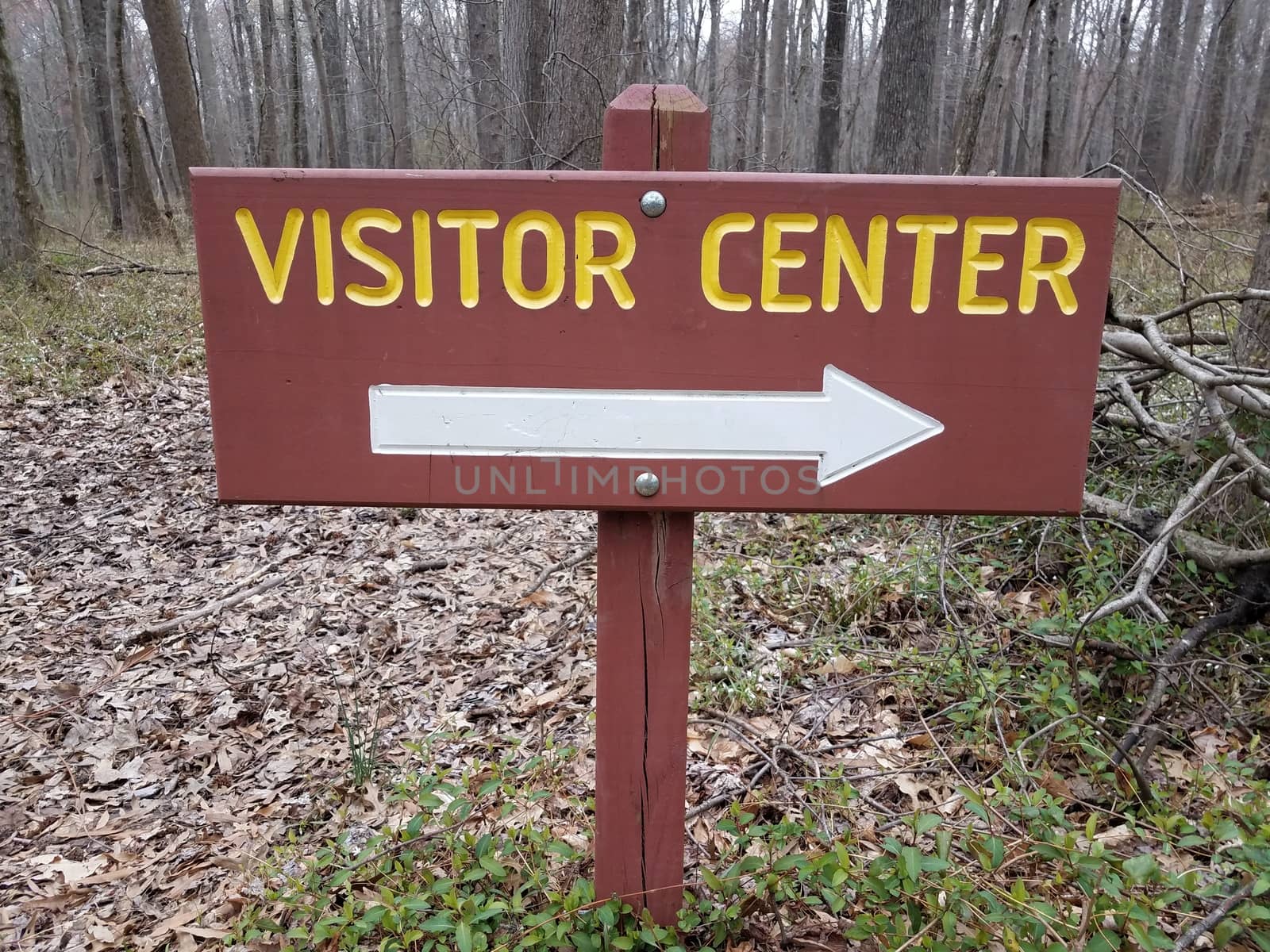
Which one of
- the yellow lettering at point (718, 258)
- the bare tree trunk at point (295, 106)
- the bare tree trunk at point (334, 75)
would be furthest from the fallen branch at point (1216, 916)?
the bare tree trunk at point (334, 75)

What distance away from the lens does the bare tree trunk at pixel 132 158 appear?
13.1 meters

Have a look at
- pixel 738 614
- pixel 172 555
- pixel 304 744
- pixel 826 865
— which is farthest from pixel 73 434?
pixel 826 865

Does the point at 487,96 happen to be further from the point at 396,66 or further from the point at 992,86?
the point at 396,66

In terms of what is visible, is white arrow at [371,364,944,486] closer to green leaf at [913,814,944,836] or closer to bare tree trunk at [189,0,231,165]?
green leaf at [913,814,944,836]

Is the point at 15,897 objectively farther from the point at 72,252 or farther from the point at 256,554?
the point at 72,252

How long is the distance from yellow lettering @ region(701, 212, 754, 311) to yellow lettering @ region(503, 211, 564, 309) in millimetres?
244

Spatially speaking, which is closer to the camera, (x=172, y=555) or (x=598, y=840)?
(x=598, y=840)

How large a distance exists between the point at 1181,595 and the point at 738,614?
1.71 m

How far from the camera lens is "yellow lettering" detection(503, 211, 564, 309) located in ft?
4.64

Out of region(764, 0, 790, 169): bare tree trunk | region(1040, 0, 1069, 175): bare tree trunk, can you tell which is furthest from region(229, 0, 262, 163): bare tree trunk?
region(1040, 0, 1069, 175): bare tree trunk

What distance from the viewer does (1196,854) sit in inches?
88.3

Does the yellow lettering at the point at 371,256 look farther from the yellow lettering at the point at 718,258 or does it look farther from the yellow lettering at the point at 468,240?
the yellow lettering at the point at 718,258

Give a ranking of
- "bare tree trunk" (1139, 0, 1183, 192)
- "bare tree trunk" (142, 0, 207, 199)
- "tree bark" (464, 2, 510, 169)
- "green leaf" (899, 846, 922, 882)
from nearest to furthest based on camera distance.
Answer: "green leaf" (899, 846, 922, 882)
"tree bark" (464, 2, 510, 169)
"bare tree trunk" (142, 0, 207, 199)
"bare tree trunk" (1139, 0, 1183, 192)

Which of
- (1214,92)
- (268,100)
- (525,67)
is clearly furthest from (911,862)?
(1214,92)
